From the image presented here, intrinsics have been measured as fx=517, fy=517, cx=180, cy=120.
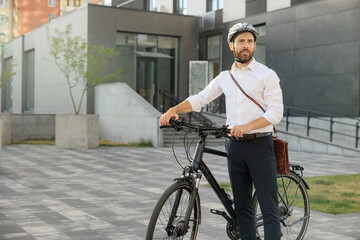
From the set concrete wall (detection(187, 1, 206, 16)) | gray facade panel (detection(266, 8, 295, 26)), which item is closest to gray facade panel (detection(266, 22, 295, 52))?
gray facade panel (detection(266, 8, 295, 26))

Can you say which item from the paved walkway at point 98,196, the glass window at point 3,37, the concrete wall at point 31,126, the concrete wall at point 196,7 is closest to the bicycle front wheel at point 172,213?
the paved walkway at point 98,196

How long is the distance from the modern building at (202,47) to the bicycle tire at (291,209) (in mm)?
14569

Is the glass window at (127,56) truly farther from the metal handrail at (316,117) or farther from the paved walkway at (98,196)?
the paved walkway at (98,196)

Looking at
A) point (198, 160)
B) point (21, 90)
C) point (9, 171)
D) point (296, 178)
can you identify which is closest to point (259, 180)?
point (198, 160)

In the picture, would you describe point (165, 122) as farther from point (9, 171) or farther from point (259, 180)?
point (9, 171)

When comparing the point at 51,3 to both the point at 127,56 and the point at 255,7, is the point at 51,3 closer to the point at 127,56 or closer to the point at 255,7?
the point at 127,56

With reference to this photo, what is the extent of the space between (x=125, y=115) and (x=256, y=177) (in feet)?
57.0

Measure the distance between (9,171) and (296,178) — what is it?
26.6 feet

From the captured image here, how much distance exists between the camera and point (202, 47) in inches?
1081

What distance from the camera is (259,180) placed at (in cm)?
400

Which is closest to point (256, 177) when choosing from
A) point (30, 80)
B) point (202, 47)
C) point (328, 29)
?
point (328, 29)

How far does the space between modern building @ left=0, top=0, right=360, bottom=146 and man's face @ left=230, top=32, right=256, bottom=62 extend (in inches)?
610

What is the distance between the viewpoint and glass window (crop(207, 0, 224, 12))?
2615cm

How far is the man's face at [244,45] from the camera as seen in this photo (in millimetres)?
3945
